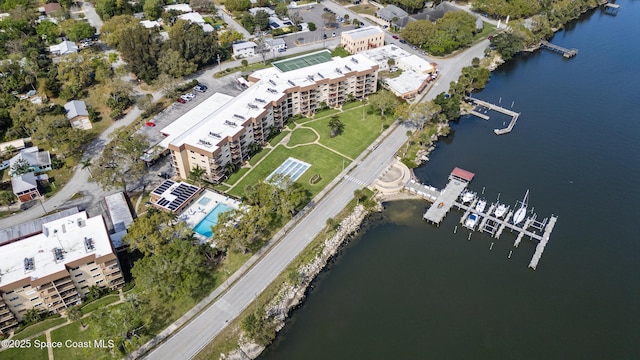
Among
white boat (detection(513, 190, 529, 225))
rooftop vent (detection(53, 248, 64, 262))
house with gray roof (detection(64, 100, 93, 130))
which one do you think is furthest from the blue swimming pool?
white boat (detection(513, 190, 529, 225))

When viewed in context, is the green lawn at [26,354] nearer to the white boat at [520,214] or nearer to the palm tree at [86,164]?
the palm tree at [86,164]

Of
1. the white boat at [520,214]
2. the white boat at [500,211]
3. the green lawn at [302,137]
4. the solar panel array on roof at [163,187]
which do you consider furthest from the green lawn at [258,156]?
the white boat at [520,214]

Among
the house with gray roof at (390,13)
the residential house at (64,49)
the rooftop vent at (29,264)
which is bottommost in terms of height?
the rooftop vent at (29,264)

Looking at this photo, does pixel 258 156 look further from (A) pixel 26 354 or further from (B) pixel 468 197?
(A) pixel 26 354

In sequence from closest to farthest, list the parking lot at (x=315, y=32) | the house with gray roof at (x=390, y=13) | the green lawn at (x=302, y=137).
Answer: the green lawn at (x=302, y=137)
the parking lot at (x=315, y=32)
the house with gray roof at (x=390, y=13)

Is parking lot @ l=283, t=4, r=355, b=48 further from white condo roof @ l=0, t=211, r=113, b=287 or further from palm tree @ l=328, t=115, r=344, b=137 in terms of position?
white condo roof @ l=0, t=211, r=113, b=287

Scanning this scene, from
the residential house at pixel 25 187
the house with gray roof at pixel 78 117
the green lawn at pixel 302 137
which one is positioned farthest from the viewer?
the house with gray roof at pixel 78 117

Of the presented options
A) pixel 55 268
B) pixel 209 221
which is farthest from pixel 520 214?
pixel 55 268

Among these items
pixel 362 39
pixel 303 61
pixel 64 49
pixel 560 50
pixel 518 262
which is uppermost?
pixel 362 39
